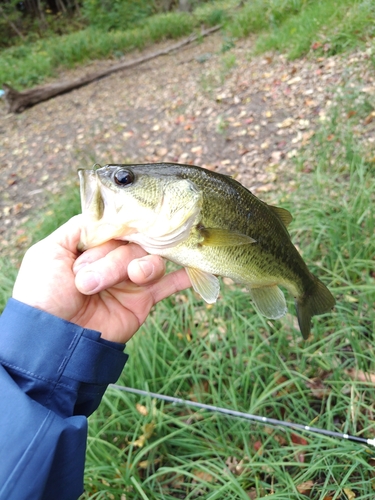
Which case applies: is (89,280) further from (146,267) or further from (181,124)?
(181,124)

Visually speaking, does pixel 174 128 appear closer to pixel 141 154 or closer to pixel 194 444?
pixel 141 154

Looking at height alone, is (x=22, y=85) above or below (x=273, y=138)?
above

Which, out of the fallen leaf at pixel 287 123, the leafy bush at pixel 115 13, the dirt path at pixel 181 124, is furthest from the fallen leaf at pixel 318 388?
the leafy bush at pixel 115 13

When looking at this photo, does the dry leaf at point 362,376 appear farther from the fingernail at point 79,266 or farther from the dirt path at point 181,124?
the dirt path at point 181,124

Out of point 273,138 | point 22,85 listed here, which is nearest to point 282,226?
point 273,138

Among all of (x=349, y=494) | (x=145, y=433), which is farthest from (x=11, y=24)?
(x=349, y=494)

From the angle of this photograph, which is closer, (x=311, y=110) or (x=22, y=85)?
(x=311, y=110)
